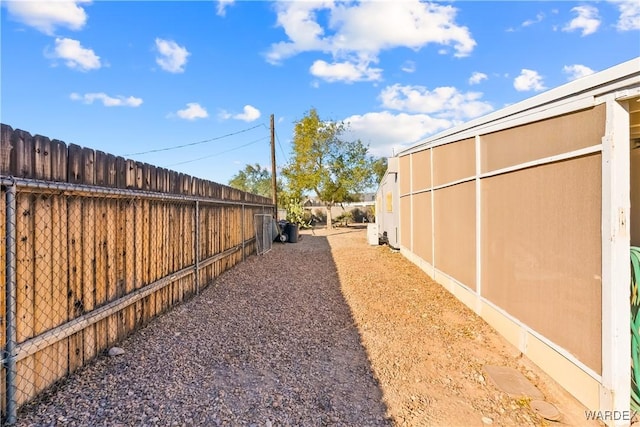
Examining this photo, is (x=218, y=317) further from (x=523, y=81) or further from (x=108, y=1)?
(x=523, y=81)

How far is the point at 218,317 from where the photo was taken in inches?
164

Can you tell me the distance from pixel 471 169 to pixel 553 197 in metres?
1.91

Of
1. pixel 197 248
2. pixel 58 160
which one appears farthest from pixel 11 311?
pixel 197 248

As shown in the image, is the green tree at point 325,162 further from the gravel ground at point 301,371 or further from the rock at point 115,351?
the rock at point 115,351

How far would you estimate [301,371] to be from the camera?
9.27 feet

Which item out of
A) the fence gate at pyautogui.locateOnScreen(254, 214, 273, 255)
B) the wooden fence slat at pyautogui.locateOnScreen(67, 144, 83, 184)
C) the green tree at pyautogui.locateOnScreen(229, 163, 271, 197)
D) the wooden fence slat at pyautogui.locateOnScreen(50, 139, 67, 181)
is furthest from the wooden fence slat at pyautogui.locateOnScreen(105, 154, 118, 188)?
the green tree at pyautogui.locateOnScreen(229, 163, 271, 197)

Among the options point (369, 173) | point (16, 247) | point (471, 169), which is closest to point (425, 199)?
point (471, 169)

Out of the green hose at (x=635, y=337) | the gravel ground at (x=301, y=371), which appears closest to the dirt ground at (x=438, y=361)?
the gravel ground at (x=301, y=371)

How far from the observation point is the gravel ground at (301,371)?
7.07 feet

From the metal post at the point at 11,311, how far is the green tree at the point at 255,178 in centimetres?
4083

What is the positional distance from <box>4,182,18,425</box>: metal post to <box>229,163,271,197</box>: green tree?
40.8 m

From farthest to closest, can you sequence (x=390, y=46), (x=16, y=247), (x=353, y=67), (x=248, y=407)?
1. (x=353, y=67)
2. (x=390, y=46)
3. (x=248, y=407)
4. (x=16, y=247)

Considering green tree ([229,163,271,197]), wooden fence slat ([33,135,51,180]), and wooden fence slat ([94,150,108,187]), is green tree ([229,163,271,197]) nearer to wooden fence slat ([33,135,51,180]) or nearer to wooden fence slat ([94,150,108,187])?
wooden fence slat ([94,150,108,187])

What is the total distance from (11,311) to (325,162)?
22.5m
